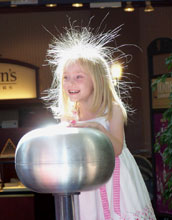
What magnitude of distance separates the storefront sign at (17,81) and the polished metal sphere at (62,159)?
7691 mm

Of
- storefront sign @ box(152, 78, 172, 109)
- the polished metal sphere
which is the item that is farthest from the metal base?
storefront sign @ box(152, 78, 172, 109)

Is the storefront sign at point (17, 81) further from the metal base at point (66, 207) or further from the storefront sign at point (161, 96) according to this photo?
the metal base at point (66, 207)

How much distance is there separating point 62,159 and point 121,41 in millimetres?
8824

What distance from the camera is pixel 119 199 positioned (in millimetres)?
1960

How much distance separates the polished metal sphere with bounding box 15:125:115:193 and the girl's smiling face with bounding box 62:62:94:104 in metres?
0.55

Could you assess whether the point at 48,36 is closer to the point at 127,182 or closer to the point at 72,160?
the point at 127,182

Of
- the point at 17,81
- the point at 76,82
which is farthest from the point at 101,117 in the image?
the point at 17,81

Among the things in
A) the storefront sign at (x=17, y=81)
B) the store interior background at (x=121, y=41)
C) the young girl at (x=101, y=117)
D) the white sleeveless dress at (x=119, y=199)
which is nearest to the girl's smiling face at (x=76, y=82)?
the young girl at (x=101, y=117)

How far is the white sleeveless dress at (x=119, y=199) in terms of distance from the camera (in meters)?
1.91

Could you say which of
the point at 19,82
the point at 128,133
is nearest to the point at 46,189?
the point at 19,82

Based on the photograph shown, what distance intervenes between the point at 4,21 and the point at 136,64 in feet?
7.71

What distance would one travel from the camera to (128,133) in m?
9.89

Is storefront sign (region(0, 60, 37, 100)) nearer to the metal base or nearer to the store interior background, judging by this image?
the store interior background

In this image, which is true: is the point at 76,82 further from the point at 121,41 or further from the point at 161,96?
the point at 121,41
